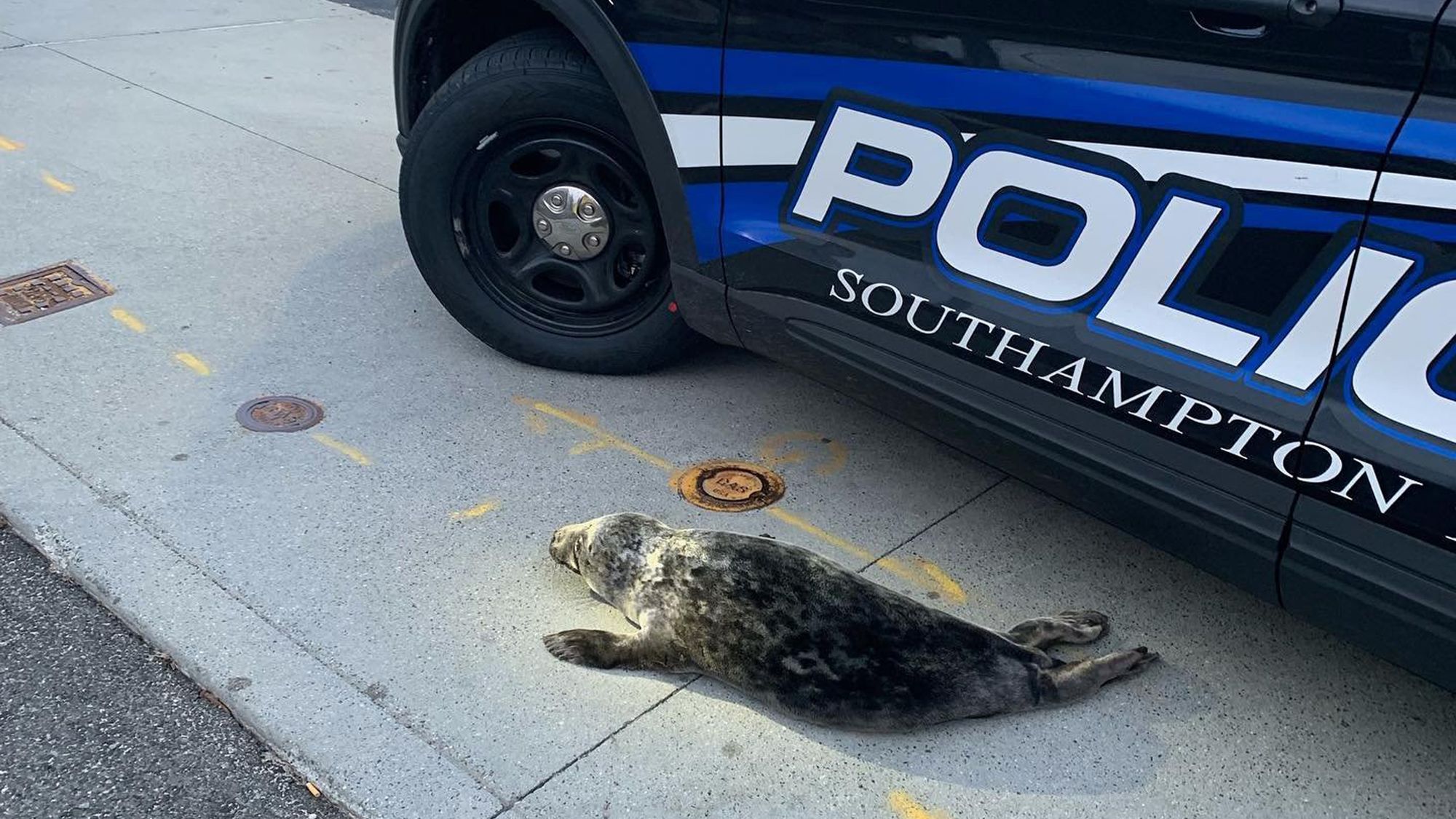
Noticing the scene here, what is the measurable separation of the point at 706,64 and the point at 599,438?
3.94 feet

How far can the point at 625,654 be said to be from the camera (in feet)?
9.35

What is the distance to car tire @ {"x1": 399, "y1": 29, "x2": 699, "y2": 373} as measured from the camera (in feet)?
12.1

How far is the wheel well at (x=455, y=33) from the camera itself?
13.1ft

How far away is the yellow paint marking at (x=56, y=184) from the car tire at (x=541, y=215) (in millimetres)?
2197

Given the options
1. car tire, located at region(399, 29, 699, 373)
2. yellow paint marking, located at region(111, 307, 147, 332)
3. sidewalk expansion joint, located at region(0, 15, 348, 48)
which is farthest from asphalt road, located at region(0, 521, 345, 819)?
sidewalk expansion joint, located at region(0, 15, 348, 48)

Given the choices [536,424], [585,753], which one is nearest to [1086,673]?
[585,753]

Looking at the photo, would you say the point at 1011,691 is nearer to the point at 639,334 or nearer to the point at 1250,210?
the point at 1250,210

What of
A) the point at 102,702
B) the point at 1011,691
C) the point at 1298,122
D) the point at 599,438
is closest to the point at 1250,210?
the point at 1298,122

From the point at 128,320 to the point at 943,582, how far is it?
2.94 metres

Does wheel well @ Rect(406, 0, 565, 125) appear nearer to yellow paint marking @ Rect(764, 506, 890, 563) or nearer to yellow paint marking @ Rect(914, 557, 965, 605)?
yellow paint marking @ Rect(764, 506, 890, 563)

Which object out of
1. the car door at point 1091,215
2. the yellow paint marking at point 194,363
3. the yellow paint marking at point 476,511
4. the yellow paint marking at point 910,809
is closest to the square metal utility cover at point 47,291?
the yellow paint marking at point 194,363

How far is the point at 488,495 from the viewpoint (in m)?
3.46

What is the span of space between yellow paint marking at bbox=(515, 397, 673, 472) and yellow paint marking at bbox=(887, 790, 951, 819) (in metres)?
1.35

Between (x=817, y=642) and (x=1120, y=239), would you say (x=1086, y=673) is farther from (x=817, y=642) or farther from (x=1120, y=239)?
(x=1120, y=239)
